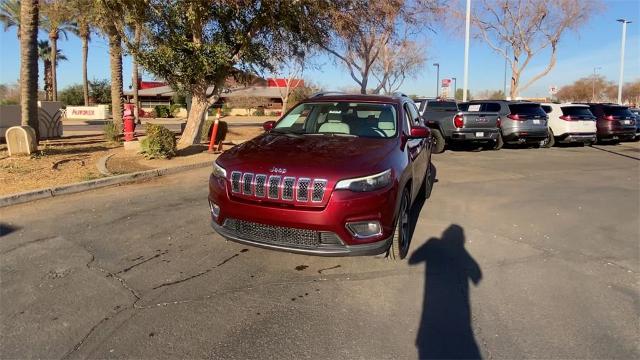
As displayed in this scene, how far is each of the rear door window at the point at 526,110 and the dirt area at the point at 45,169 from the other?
42.9ft

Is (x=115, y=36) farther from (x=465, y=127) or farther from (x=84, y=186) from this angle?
(x=465, y=127)

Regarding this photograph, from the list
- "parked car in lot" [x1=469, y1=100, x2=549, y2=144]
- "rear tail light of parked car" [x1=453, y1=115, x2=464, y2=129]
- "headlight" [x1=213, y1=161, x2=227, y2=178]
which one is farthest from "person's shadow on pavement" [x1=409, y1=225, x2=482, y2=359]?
"parked car in lot" [x1=469, y1=100, x2=549, y2=144]

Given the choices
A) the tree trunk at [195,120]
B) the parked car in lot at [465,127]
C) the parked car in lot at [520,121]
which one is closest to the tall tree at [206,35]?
the tree trunk at [195,120]

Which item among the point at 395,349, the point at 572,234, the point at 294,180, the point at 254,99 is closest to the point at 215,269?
the point at 294,180

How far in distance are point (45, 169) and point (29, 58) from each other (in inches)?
163

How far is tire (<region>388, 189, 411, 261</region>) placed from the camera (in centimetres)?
453

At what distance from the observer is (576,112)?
1752 centimetres

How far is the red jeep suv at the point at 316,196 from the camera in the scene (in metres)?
3.94

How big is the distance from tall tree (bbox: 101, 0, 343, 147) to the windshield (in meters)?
6.85

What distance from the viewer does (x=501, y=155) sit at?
14.6 metres

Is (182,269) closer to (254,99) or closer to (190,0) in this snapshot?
(190,0)

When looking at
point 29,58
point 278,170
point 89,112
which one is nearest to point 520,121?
point 278,170

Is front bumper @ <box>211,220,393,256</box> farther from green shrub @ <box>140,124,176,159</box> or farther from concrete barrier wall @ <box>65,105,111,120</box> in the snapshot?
concrete barrier wall @ <box>65,105,111,120</box>

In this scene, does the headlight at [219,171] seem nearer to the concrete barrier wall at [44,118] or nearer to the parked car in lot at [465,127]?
the parked car in lot at [465,127]
